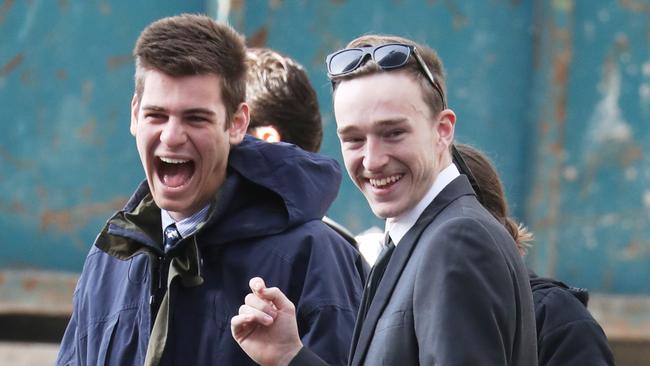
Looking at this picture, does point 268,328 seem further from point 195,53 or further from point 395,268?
Answer: point 195,53

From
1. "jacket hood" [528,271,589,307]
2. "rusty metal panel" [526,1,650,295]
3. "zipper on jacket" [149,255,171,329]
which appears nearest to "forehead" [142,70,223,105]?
"zipper on jacket" [149,255,171,329]

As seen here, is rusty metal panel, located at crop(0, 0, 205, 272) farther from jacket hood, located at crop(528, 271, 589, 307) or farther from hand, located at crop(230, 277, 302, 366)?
hand, located at crop(230, 277, 302, 366)

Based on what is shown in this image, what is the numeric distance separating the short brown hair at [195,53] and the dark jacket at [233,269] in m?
0.18

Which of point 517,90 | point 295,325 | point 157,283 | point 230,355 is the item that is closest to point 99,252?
point 157,283

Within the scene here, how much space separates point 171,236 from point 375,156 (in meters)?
0.75

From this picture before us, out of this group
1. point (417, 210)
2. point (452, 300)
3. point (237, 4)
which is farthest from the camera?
point (237, 4)

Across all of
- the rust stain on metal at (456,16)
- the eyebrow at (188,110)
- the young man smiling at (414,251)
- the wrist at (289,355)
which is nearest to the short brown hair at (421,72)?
the young man smiling at (414,251)

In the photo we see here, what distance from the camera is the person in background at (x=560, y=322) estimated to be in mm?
3182

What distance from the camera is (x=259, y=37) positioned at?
6688mm

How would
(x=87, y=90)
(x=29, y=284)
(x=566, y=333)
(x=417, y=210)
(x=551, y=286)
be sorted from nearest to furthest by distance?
(x=417, y=210) < (x=566, y=333) < (x=551, y=286) < (x=29, y=284) < (x=87, y=90)

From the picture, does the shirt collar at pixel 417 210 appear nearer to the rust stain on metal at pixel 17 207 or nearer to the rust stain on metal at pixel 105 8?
the rust stain on metal at pixel 105 8

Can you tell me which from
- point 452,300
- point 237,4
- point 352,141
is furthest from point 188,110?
point 237,4

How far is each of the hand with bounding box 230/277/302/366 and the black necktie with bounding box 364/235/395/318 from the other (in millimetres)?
210

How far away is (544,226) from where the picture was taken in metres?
6.81
